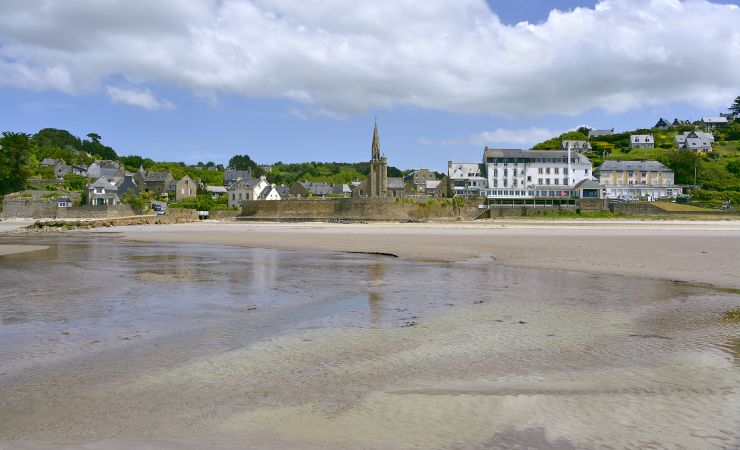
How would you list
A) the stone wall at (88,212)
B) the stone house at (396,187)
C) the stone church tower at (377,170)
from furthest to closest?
the stone house at (396,187)
the stone church tower at (377,170)
the stone wall at (88,212)

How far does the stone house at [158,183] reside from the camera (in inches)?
2906

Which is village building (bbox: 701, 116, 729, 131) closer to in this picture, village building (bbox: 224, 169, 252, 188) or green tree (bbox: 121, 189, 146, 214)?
village building (bbox: 224, 169, 252, 188)

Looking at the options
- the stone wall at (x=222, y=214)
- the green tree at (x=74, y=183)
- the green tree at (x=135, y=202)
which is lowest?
the stone wall at (x=222, y=214)

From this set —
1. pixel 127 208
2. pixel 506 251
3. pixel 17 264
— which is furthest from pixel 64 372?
pixel 127 208

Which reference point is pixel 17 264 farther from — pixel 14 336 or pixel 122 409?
pixel 122 409

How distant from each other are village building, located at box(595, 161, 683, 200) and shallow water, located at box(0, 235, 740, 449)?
200ft

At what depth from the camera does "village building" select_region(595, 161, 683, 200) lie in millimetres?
65562

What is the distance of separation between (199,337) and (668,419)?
5978mm

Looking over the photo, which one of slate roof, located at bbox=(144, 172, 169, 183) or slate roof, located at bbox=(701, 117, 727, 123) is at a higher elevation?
slate roof, located at bbox=(701, 117, 727, 123)

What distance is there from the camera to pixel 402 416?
14.9 feet

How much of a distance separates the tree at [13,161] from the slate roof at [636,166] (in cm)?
7331

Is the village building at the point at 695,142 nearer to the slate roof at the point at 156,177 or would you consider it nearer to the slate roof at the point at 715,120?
the slate roof at the point at 715,120

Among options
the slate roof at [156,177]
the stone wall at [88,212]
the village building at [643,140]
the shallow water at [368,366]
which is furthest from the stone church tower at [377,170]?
the village building at [643,140]

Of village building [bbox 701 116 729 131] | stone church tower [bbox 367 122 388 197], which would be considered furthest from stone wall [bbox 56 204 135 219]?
village building [bbox 701 116 729 131]
